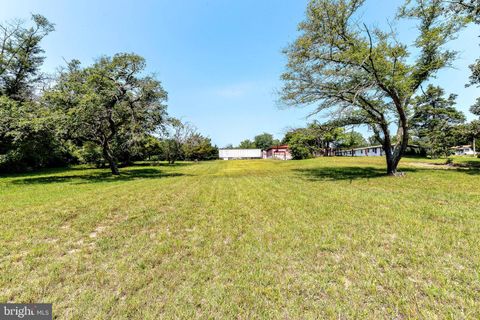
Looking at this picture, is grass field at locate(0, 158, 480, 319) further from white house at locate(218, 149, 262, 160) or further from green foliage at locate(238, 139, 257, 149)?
green foliage at locate(238, 139, 257, 149)

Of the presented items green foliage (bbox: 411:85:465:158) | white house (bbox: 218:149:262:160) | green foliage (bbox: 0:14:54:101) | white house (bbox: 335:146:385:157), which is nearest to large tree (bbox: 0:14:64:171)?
green foliage (bbox: 0:14:54:101)

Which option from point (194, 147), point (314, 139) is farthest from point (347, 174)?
point (194, 147)

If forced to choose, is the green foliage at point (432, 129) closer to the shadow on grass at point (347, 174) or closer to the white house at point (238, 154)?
the shadow on grass at point (347, 174)

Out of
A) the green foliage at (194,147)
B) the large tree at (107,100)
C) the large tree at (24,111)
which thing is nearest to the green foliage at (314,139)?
the large tree at (107,100)

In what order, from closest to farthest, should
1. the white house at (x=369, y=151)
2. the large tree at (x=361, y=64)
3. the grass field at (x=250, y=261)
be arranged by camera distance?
the grass field at (x=250, y=261) < the large tree at (x=361, y=64) < the white house at (x=369, y=151)

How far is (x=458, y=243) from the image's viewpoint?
138 inches

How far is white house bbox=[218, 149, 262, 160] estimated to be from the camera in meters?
86.4

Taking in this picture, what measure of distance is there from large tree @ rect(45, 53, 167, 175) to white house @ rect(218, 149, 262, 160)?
227 ft

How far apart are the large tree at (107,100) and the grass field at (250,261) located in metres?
8.64

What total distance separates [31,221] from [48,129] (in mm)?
10394

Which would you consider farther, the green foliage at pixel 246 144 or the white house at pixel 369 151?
the green foliage at pixel 246 144

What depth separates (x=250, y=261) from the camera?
322 centimetres

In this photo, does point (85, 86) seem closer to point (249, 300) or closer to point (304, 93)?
point (304, 93)

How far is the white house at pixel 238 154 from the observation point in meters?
86.4
